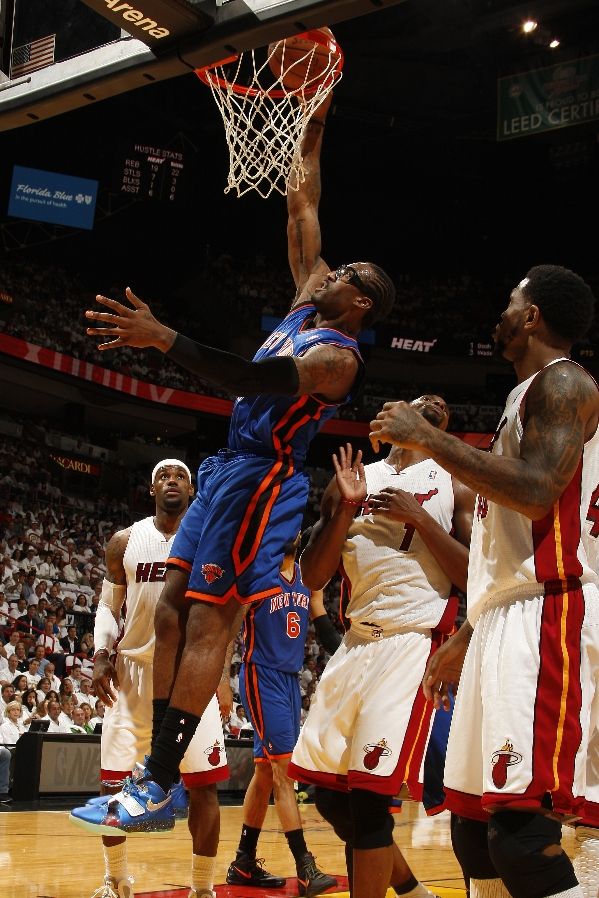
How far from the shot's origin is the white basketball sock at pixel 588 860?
335cm

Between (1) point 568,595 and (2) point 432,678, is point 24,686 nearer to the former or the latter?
(2) point 432,678

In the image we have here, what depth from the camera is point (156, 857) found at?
279 inches

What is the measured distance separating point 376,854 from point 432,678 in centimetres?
85

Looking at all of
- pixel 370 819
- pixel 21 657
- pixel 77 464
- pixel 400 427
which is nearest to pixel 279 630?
pixel 370 819

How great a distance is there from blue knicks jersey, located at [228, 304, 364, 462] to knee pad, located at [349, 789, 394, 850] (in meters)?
1.42

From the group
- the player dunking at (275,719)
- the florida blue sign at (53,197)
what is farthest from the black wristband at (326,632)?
the florida blue sign at (53,197)

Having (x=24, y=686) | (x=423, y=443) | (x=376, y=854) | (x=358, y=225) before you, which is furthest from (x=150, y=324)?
→ (x=358, y=225)

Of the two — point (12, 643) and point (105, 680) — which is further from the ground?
point (105, 680)

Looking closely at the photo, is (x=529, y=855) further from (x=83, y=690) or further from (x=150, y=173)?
(x=150, y=173)

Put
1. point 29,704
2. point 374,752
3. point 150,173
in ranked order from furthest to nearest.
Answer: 1. point 150,173
2. point 29,704
3. point 374,752

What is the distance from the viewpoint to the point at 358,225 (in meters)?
29.1

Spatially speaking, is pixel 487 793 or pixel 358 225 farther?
pixel 358 225

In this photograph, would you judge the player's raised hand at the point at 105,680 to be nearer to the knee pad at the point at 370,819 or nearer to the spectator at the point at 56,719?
the knee pad at the point at 370,819

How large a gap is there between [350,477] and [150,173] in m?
19.8
